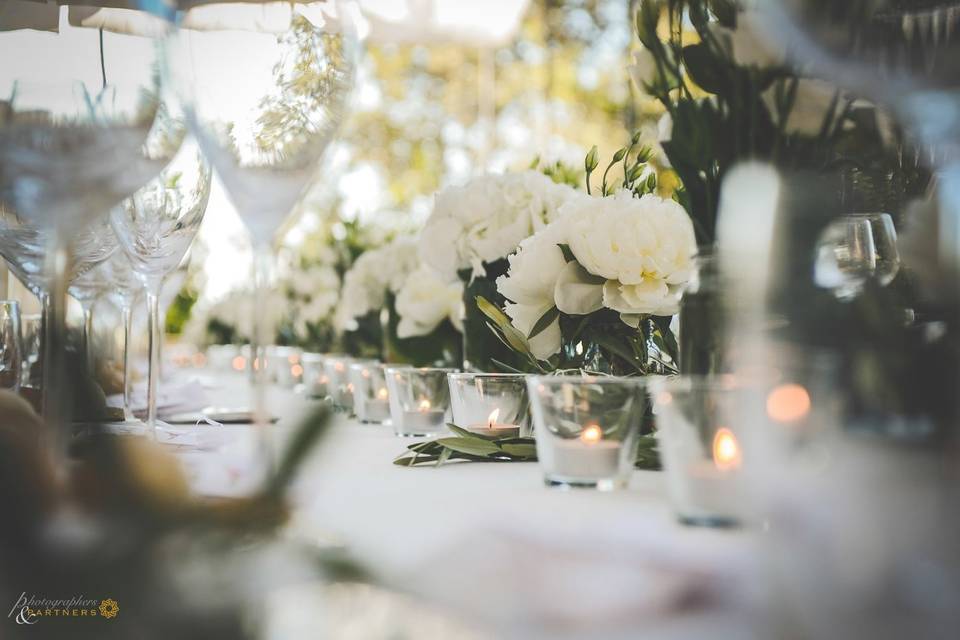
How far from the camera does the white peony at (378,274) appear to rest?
192 cm

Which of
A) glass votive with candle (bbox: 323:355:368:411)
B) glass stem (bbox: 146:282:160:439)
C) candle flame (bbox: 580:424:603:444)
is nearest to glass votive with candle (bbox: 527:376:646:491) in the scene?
candle flame (bbox: 580:424:603:444)

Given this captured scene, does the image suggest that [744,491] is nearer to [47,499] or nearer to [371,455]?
[47,499]

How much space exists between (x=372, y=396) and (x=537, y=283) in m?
0.39

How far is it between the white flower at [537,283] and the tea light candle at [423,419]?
0.54 ft

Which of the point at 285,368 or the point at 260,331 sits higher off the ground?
the point at 260,331

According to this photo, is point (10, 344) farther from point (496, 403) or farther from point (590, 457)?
point (590, 457)

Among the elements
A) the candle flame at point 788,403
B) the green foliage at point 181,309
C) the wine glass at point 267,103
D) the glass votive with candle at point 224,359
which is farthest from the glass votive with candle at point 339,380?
the green foliage at point 181,309

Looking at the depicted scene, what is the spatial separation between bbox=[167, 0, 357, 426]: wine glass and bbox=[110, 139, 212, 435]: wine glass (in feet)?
0.94

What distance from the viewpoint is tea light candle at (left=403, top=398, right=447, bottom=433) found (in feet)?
3.23

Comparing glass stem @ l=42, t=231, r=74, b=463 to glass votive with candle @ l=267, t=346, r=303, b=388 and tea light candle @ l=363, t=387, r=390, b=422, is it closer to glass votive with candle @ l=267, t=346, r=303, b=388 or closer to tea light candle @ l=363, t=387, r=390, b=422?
tea light candle @ l=363, t=387, r=390, b=422

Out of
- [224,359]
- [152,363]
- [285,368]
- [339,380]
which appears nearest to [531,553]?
[152,363]

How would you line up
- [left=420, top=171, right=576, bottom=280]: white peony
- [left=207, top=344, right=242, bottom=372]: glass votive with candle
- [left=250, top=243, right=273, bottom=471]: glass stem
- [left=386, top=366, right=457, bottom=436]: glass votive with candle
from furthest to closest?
1. [left=207, top=344, right=242, bottom=372]: glass votive with candle
2. [left=420, top=171, right=576, bottom=280]: white peony
3. [left=386, top=366, right=457, bottom=436]: glass votive with candle
4. [left=250, top=243, right=273, bottom=471]: glass stem

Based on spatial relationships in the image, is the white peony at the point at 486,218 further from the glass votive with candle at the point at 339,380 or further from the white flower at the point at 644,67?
the white flower at the point at 644,67

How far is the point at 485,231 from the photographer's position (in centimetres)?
117
